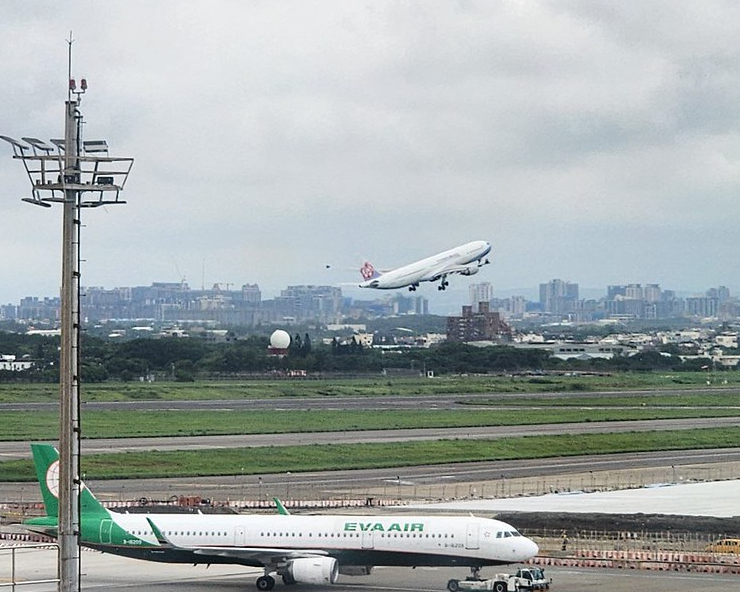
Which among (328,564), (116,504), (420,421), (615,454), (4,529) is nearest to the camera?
(328,564)

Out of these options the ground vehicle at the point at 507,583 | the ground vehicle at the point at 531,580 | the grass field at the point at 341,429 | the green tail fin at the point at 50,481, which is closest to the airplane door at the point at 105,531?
the green tail fin at the point at 50,481

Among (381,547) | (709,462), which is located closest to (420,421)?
(709,462)

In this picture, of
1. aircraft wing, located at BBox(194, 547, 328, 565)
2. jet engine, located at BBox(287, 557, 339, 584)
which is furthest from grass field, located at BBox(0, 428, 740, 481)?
jet engine, located at BBox(287, 557, 339, 584)

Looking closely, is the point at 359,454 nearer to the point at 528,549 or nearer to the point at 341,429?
the point at 341,429

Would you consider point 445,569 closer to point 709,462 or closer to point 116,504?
point 116,504

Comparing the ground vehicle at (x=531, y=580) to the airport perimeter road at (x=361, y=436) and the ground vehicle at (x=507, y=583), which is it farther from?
the airport perimeter road at (x=361, y=436)
